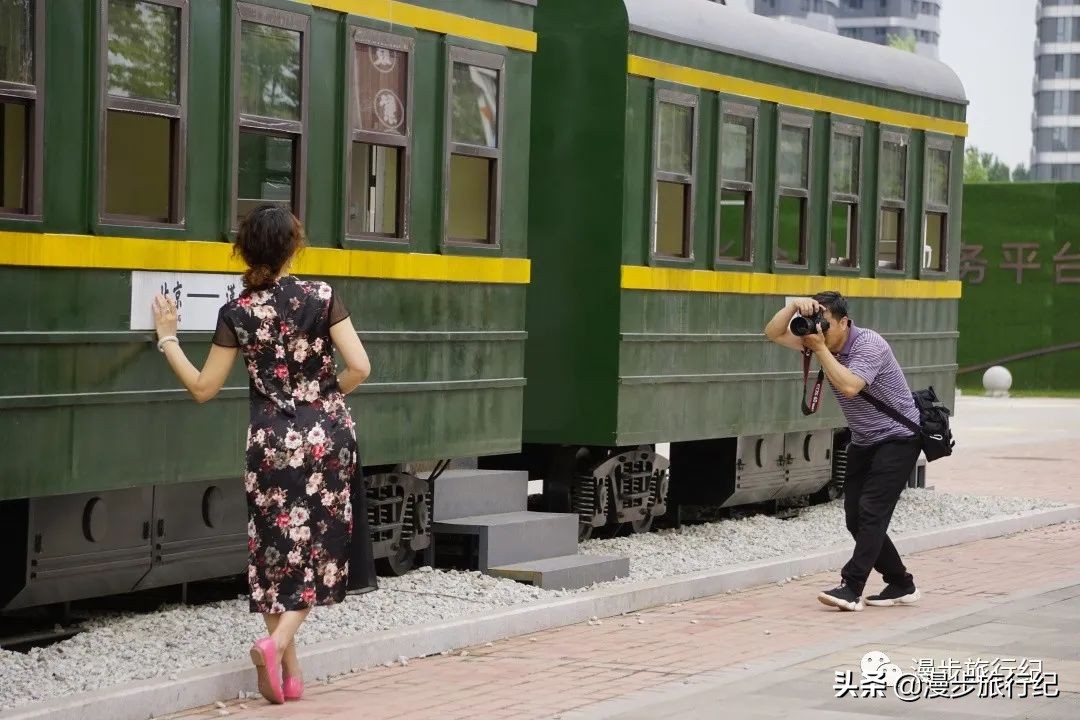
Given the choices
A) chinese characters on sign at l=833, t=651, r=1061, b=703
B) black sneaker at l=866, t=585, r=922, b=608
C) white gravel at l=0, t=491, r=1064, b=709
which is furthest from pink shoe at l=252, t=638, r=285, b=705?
black sneaker at l=866, t=585, r=922, b=608

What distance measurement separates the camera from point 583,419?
1335 centimetres

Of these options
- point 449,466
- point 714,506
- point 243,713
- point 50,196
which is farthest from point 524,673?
point 714,506

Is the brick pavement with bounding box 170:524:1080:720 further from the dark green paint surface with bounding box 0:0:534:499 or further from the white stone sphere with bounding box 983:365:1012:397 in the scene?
Result: the white stone sphere with bounding box 983:365:1012:397

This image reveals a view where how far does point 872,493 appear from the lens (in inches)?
438

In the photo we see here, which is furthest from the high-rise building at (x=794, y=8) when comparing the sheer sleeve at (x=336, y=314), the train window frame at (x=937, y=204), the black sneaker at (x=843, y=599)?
the sheer sleeve at (x=336, y=314)

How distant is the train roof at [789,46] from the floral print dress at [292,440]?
573cm

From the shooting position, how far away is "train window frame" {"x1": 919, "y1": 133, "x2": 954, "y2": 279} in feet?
57.9

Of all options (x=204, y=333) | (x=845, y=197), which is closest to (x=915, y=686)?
(x=204, y=333)

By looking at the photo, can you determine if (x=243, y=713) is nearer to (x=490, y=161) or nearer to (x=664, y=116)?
(x=490, y=161)

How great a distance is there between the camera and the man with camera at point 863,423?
10.9 metres

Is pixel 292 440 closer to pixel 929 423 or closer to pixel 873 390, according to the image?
pixel 873 390

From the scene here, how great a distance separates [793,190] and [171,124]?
6.86m

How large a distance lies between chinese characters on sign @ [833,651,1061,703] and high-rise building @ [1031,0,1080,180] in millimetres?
126657

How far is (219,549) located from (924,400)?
3730 millimetres
